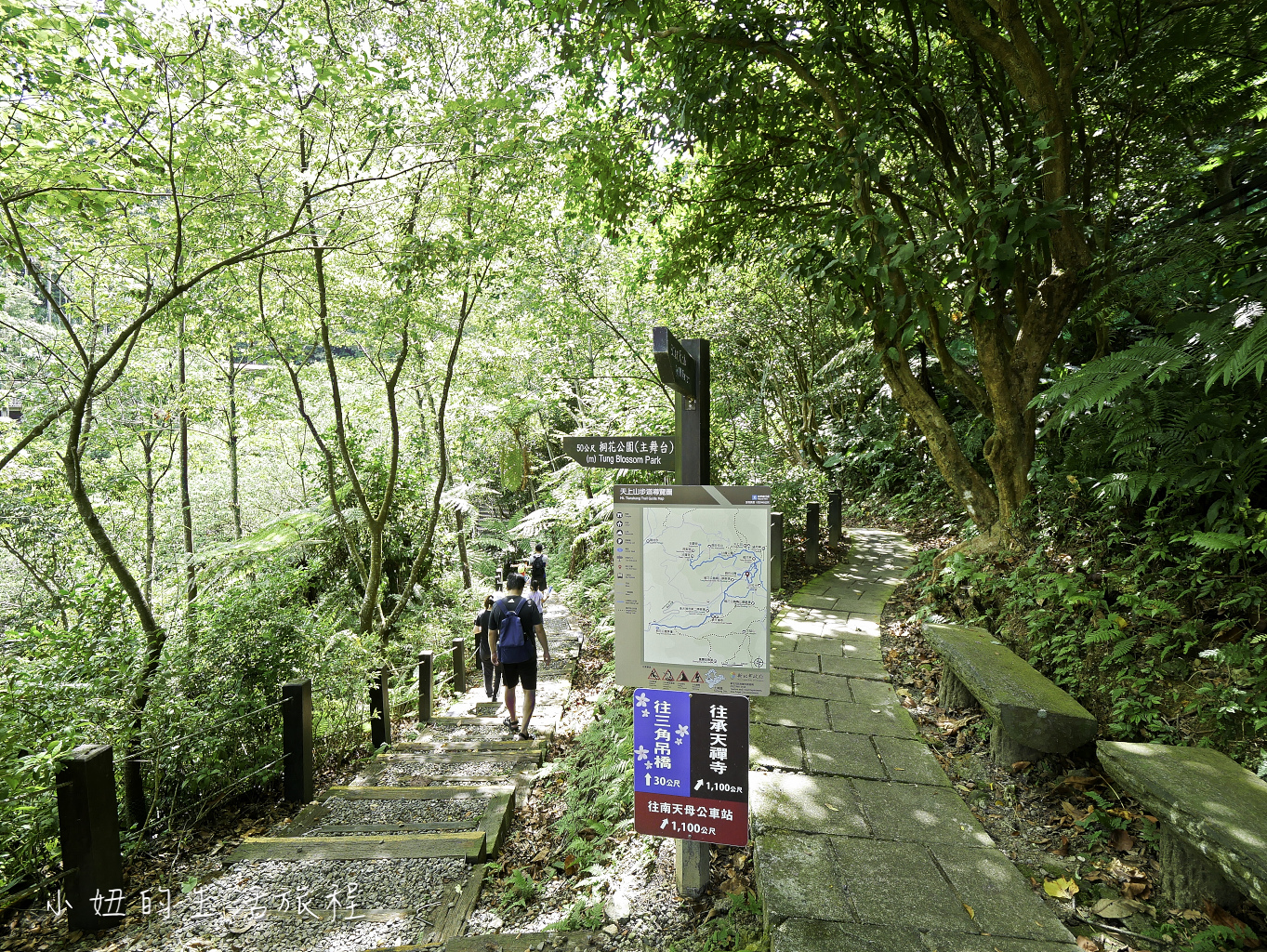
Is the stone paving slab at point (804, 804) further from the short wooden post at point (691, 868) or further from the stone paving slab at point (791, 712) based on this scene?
the stone paving slab at point (791, 712)

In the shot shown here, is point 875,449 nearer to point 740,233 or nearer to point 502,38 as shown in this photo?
point 740,233

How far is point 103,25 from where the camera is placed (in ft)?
10.4

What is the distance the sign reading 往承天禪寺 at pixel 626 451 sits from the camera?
9.59 feet

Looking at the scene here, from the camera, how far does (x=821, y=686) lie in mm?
4770

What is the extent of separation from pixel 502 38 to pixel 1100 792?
8.22m

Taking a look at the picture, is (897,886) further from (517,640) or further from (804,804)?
(517,640)

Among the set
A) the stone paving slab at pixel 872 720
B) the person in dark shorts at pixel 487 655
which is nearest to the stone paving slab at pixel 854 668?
the stone paving slab at pixel 872 720

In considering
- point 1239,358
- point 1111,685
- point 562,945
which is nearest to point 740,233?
point 1239,358

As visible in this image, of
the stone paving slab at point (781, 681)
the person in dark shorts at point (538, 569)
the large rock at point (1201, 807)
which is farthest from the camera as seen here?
the person in dark shorts at point (538, 569)

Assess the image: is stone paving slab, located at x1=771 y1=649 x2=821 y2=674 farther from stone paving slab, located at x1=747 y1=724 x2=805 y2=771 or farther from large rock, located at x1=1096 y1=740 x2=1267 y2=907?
large rock, located at x1=1096 y1=740 x2=1267 y2=907

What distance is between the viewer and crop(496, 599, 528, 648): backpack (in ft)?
19.4

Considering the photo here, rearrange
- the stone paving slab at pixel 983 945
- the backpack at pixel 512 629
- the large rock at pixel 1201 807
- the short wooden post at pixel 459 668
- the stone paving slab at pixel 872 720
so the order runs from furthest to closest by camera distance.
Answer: the short wooden post at pixel 459 668, the backpack at pixel 512 629, the stone paving slab at pixel 872 720, the stone paving slab at pixel 983 945, the large rock at pixel 1201 807

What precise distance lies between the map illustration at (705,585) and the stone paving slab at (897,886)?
3.46 feet

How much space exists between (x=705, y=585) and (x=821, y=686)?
2640 mm
